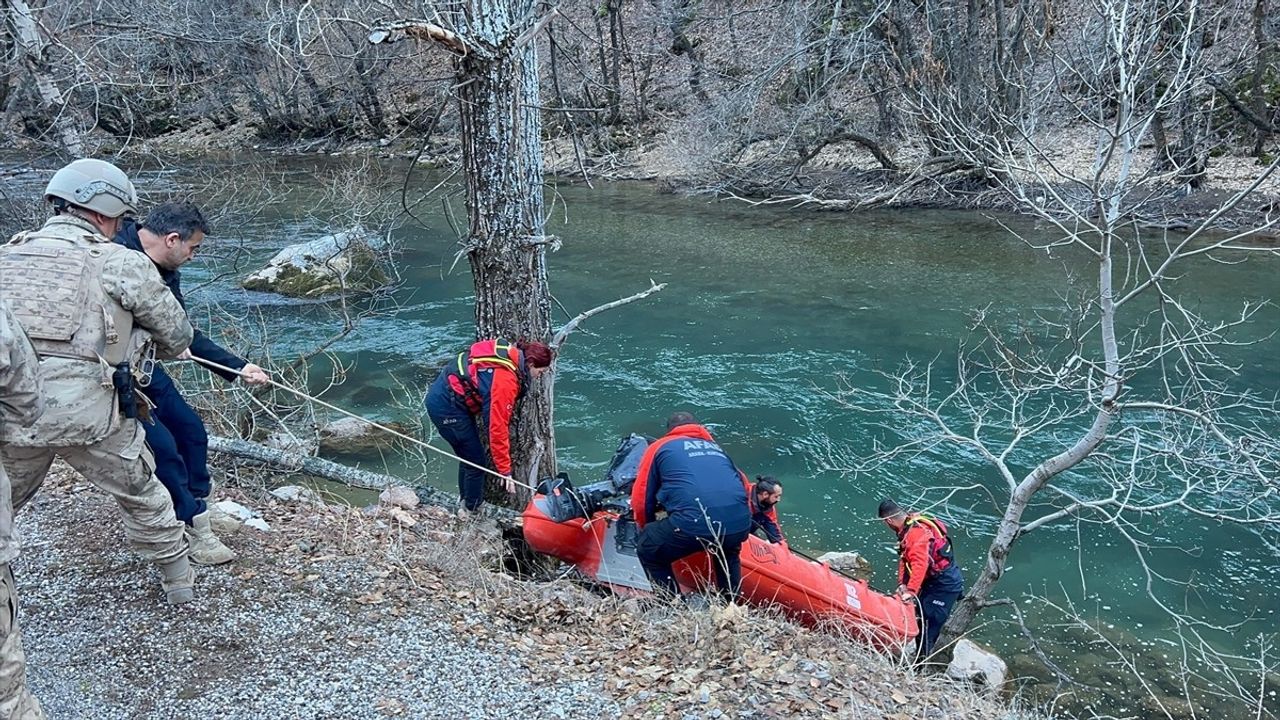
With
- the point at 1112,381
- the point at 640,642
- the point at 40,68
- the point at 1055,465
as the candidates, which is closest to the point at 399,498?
the point at 640,642

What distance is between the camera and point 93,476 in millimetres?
3500

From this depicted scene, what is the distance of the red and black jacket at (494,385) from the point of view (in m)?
5.14

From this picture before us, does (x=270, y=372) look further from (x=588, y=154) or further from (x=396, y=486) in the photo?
(x=588, y=154)

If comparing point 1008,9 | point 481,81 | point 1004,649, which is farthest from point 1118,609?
point 1008,9

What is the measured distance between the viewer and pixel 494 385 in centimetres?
512

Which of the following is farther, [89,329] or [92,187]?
[92,187]

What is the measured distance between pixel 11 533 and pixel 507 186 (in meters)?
3.12

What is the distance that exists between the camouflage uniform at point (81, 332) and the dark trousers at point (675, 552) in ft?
8.64

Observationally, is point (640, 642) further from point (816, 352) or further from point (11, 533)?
point (816, 352)

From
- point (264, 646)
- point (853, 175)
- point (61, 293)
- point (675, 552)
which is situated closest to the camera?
point (61, 293)

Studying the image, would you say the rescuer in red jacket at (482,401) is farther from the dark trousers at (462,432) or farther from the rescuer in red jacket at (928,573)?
the rescuer in red jacket at (928,573)

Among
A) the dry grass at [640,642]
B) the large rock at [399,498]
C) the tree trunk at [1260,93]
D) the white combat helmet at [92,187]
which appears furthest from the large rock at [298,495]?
the tree trunk at [1260,93]

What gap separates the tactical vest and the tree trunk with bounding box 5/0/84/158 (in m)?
5.19

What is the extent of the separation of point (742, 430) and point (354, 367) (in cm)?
487
